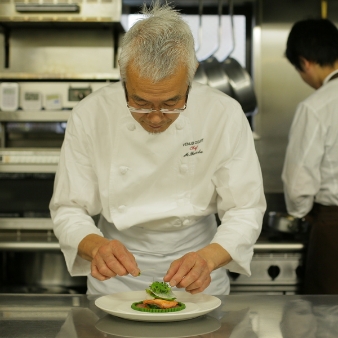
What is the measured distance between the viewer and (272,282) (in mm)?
2646

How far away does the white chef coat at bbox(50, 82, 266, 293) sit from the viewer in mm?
1766

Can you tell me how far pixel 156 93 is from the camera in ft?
4.74

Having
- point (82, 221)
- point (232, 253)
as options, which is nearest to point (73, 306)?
point (82, 221)

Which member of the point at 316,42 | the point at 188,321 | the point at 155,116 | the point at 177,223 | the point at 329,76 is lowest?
the point at 188,321

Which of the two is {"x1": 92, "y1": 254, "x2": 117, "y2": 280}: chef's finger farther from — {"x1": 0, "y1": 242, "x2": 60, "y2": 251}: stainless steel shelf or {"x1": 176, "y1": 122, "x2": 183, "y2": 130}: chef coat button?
{"x1": 0, "y1": 242, "x2": 60, "y2": 251}: stainless steel shelf

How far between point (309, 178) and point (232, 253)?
3.45 ft

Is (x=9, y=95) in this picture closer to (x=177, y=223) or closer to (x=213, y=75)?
(x=213, y=75)

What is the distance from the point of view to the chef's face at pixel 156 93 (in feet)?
4.74

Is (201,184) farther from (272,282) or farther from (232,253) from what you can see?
→ (272,282)

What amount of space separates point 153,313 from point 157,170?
0.60 metres

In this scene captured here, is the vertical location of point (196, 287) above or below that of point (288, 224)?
above

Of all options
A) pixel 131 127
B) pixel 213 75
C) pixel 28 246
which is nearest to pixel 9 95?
pixel 28 246

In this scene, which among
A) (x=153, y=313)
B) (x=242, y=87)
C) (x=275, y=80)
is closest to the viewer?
(x=153, y=313)

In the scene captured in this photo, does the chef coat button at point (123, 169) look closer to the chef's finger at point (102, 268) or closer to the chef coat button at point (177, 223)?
the chef coat button at point (177, 223)
